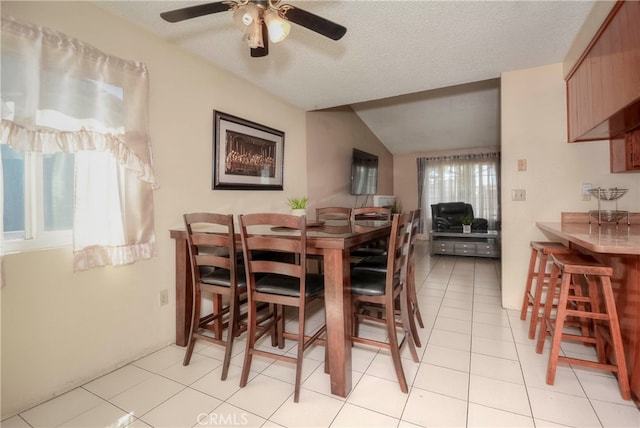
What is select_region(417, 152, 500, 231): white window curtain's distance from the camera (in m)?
6.23

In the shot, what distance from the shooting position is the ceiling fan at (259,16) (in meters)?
1.34

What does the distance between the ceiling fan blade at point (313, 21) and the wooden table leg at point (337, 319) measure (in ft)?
3.61

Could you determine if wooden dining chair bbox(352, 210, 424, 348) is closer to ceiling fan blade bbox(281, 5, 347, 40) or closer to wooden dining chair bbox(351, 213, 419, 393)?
wooden dining chair bbox(351, 213, 419, 393)

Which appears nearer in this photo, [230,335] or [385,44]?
[230,335]

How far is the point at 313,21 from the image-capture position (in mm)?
1412

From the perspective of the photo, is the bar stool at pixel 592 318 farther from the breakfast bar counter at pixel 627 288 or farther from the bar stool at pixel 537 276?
the bar stool at pixel 537 276

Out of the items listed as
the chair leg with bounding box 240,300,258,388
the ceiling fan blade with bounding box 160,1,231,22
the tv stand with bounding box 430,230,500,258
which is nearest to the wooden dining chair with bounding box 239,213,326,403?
the chair leg with bounding box 240,300,258,388

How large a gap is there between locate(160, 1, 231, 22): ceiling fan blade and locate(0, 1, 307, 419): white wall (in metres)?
0.70

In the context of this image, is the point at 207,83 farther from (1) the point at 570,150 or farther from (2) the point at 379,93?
(1) the point at 570,150

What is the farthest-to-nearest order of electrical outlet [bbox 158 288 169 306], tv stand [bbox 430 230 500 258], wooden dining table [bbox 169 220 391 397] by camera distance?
tv stand [bbox 430 230 500 258]
electrical outlet [bbox 158 288 169 306]
wooden dining table [bbox 169 220 391 397]

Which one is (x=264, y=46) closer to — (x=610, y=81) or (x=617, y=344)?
(x=610, y=81)

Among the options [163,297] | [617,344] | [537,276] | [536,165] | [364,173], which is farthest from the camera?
[364,173]

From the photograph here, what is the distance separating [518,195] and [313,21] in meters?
2.36

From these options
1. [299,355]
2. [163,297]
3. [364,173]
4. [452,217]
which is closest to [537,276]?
[299,355]
